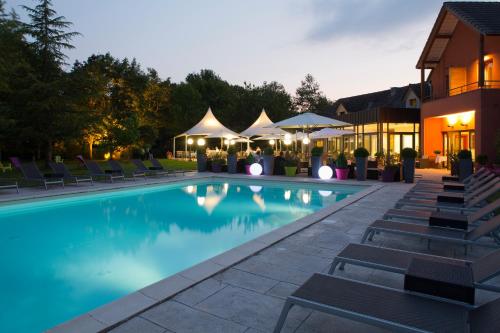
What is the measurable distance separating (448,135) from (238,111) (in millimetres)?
26692

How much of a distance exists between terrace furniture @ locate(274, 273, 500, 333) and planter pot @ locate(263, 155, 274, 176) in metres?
14.4

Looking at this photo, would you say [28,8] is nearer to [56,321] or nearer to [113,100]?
[113,100]

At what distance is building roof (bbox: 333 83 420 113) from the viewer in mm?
31991

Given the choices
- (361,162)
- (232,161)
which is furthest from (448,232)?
(232,161)

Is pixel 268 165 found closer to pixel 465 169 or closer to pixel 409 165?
pixel 409 165

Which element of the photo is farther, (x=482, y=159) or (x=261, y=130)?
(x=261, y=130)

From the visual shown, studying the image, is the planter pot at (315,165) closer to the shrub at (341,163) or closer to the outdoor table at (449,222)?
the shrub at (341,163)

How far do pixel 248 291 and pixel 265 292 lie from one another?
163mm

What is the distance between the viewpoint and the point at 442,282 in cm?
251

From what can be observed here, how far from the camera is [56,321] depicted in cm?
390

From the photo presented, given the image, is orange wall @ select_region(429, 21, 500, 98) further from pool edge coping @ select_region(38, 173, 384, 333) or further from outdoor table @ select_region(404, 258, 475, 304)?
outdoor table @ select_region(404, 258, 475, 304)

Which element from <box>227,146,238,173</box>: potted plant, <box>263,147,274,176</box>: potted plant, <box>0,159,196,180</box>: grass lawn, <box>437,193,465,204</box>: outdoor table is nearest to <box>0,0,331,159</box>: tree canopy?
<box>0,159,196,180</box>: grass lawn

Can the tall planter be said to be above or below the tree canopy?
below

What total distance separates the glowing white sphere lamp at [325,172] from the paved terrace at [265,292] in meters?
9.39
